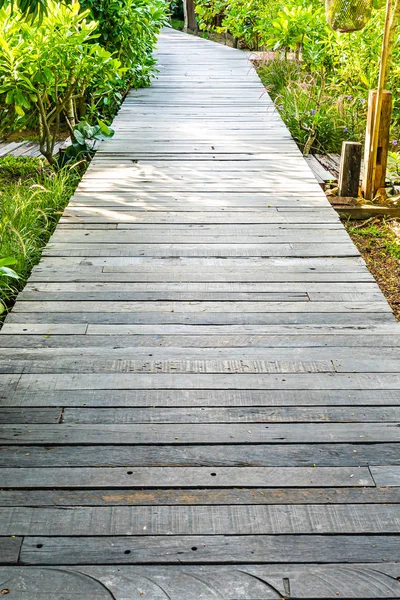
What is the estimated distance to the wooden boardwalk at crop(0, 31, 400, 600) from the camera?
6.08 feet

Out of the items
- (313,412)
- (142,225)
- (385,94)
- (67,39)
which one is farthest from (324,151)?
(313,412)

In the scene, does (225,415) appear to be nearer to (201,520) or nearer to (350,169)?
(201,520)

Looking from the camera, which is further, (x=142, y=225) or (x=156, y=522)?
(x=142, y=225)

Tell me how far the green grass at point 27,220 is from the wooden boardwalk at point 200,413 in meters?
0.17

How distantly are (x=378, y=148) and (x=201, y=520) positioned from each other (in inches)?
151

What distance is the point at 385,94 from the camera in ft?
16.6

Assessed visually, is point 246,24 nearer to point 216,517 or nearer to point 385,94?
point 385,94

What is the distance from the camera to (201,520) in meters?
1.99

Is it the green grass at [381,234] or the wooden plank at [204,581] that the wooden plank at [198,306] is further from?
the wooden plank at [204,581]

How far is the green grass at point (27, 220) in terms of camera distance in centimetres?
397

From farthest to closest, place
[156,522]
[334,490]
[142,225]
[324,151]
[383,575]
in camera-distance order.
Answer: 1. [324,151]
2. [142,225]
3. [334,490]
4. [156,522]
5. [383,575]

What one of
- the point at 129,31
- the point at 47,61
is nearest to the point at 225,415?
the point at 47,61

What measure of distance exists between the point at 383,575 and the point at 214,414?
0.84 metres

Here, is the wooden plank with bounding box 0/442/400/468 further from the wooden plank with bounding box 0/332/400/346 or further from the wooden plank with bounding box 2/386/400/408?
the wooden plank with bounding box 0/332/400/346
